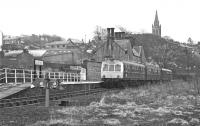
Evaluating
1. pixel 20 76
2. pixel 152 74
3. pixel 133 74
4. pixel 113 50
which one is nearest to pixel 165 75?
pixel 152 74

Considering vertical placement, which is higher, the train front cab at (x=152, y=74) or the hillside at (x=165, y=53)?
the hillside at (x=165, y=53)

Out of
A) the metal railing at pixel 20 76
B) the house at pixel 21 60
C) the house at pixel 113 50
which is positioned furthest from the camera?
the house at pixel 113 50

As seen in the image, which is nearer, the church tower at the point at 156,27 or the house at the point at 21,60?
the house at the point at 21,60

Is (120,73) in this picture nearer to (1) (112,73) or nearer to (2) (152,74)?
(1) (112,73)

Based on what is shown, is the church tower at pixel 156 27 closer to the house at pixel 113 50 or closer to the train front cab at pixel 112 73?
the house at pixel 113 50

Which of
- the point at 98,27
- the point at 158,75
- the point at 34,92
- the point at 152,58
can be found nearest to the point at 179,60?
the point at 152,58

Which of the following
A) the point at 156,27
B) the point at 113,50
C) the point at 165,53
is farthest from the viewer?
the point at 156,27

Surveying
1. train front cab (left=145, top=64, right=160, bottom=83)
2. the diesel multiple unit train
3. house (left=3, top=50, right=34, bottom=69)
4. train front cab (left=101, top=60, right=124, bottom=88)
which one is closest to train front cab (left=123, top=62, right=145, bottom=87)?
the diesel multiple unit train

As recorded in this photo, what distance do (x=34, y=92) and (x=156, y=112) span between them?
9607mm

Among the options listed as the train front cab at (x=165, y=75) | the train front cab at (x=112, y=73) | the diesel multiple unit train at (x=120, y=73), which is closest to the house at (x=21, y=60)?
the train front cab at (x=165, y=75)

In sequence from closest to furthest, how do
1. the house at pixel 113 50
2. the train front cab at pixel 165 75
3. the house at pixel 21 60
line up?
the train front cab at pixel 165 75
the house at pixel 21 60
the house at pixel 113 50

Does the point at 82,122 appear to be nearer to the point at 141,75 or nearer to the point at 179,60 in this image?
the point at 141,75

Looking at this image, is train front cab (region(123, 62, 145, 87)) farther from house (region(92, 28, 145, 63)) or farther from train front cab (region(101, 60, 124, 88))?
house (region(92, 28, 145, 63))

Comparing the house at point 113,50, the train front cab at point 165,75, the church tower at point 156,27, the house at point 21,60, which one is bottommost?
the train front cab at point 165,75
